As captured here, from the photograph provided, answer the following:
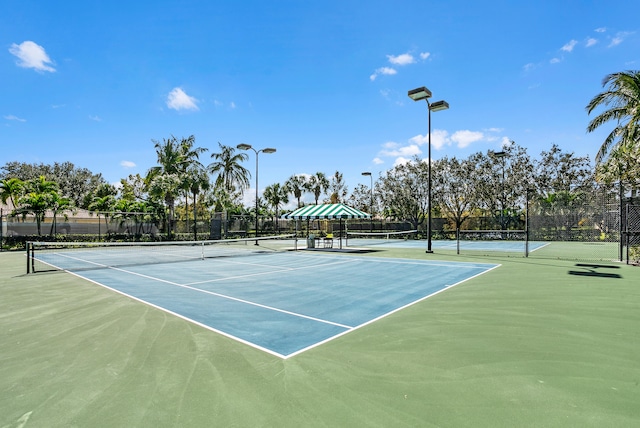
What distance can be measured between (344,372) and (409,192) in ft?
119

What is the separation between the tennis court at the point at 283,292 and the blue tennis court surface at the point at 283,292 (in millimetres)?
15

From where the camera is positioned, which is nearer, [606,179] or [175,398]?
[175,398]

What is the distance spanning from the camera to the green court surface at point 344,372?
3.00 m

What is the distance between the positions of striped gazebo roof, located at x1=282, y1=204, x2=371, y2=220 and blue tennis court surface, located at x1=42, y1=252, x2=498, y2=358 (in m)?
7.02

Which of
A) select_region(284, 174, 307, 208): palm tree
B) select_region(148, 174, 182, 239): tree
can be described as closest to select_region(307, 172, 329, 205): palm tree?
select_region(284, 174, 307, 208): palm tree

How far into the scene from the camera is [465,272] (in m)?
11.8

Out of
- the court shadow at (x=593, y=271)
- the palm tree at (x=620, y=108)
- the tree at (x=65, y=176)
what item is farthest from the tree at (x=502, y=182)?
the tree at (x=65, y=176)

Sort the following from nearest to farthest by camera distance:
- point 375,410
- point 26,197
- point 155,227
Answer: point 375,410, point 26,197, point 155,227

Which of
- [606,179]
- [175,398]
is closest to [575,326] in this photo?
[175,398]

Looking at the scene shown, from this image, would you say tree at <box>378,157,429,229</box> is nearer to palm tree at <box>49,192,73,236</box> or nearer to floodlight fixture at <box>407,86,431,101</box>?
floodlight fixture at <box>407,86,431,101</box>

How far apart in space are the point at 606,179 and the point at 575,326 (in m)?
15.7

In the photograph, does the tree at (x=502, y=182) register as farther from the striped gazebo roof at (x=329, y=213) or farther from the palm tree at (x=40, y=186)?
the palm tree at (x=40, y=186)

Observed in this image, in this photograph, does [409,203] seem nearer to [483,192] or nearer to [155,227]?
[483,192]

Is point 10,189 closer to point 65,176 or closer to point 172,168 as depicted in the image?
point 172,168
